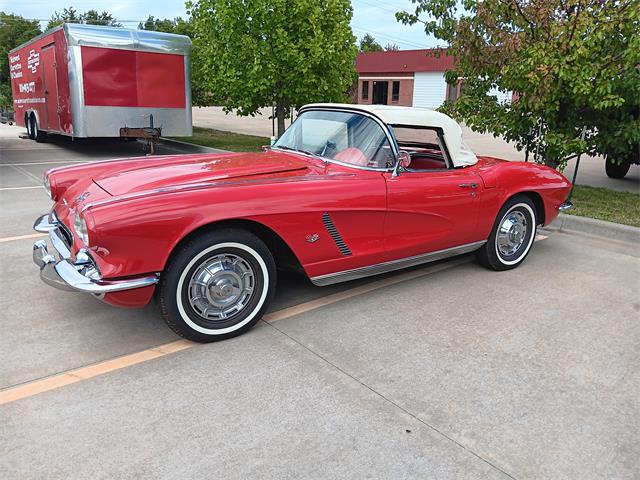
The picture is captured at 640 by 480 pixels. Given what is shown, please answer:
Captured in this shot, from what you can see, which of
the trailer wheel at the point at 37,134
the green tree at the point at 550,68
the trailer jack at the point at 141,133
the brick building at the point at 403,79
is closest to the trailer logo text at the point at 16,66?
the trailer wheel at the point at 37,134

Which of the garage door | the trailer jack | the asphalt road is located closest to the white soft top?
the asphalt road

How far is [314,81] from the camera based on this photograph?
39.4 feet

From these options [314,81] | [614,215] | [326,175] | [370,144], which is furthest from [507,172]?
[314,81]

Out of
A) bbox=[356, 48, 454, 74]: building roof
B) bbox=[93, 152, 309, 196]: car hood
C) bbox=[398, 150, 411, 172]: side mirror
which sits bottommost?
bbox=[93, 152, 309, 196]: car hood

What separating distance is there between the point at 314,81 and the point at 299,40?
93 cm

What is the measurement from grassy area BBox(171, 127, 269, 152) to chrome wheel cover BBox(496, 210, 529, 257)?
895 centimetres

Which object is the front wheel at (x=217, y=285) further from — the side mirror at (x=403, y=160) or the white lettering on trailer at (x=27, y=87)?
the white lettering on trailer at (x=27, y=87)

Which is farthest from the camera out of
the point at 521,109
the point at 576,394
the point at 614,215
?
the point at 521,109

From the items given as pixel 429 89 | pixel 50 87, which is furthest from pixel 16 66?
pixel 429 89

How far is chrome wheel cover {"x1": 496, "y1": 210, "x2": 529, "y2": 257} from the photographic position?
5043 millimetres

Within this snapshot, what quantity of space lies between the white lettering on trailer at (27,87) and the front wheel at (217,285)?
44.8 ft

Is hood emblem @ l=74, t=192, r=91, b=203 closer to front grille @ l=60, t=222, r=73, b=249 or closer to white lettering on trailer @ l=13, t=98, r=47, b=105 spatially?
front grille @ l=60, t=222, r=73, b=249

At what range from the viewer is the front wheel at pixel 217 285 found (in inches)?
128

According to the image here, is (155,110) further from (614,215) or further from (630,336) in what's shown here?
(630,336)
